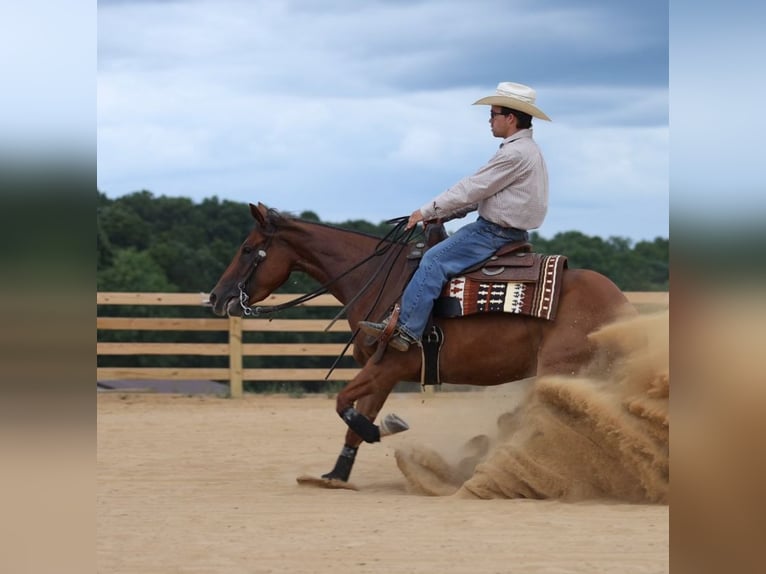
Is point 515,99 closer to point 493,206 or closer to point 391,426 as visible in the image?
point 493,206

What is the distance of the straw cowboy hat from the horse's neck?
51.5 inches

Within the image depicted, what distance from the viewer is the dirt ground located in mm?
4984

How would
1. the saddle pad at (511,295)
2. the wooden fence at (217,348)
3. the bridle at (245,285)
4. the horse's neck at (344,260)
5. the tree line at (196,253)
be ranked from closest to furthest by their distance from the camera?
the saddle pad at (511,295)
the horse's neck at (344,260)
the bridle at (245,285)
the wooden fence at (217,348)
the tree line at (196,253)

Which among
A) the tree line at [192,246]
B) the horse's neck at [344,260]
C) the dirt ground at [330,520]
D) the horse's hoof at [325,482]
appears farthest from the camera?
the tree line at [192,246]

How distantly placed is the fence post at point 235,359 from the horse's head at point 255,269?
7009 mm

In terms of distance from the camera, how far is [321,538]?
5.59 m

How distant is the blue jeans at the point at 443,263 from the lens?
23.3 feet

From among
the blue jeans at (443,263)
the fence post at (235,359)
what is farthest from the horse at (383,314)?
the fence post at (235,359)

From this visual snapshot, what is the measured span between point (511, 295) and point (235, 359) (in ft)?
27.9

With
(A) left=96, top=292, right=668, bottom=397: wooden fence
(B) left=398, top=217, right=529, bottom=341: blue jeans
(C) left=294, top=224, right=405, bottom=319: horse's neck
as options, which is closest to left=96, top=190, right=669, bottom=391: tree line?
(A) left=96, top=292, right=668, bottom=397: wooden fence

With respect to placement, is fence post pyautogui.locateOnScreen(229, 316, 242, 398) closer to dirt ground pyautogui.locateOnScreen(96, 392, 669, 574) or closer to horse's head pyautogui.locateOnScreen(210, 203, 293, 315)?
dirt ground pyautogui.locateOnScreen(96, 392, 669, 574)

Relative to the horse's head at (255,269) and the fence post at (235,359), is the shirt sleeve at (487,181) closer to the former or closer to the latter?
the horse's head at (255,269)
